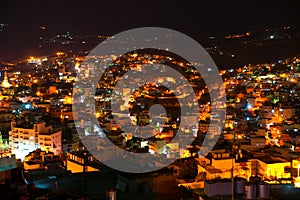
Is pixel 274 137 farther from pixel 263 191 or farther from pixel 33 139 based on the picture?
pixel 263 191

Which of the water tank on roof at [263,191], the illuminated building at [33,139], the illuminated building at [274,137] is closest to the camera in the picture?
the water tank on roof at [263,191]

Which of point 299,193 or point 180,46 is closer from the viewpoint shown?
point 299,193

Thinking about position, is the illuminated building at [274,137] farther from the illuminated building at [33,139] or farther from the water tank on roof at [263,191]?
the water tank on roof at [263,191]

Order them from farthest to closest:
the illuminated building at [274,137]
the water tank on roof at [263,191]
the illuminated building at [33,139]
Result: the illuminated building at [274,137]
the illuminated building at [33,139]
the water tank on roof at [263,191]

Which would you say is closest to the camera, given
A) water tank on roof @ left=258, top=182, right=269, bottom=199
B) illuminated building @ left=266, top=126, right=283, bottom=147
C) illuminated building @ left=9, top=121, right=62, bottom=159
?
water tank on roof @ left=258, top=182, right=269, bottom=199

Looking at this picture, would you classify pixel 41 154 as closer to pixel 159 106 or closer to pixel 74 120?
pixel 74 120

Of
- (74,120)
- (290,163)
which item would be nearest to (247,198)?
(290,163)

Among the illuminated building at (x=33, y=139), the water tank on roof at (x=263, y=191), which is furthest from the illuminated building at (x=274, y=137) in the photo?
the water tank on roof at (x=263, y=191)

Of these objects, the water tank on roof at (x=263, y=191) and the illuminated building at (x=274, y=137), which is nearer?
the water tank on roof at (x=263, y=191)

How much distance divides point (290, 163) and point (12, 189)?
4.36 metres

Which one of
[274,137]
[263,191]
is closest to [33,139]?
[274,137]

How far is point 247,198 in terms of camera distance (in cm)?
257

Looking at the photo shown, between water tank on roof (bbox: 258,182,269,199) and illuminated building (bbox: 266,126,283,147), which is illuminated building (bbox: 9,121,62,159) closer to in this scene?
illuminated building (bbox: 266,126,283,147)

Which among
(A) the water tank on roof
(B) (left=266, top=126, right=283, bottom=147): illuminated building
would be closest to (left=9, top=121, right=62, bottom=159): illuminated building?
(B) (left=266, top=126, right=283, bottom=147): illuminated building
